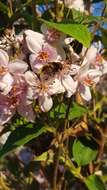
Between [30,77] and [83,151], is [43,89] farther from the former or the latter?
[83,151]

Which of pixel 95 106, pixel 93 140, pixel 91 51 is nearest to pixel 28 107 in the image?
pixel 91 51

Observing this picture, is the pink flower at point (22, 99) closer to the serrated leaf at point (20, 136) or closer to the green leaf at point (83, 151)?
the serrated leaf at point (20, 136)

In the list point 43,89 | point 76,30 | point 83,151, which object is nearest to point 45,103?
point 43,89

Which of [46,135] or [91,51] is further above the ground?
[91,51]

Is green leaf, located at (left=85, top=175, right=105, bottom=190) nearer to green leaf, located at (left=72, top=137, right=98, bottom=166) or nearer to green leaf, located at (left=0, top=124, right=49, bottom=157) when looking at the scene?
green leaf, located at (left=72, top=137, right=98, bottom=166)

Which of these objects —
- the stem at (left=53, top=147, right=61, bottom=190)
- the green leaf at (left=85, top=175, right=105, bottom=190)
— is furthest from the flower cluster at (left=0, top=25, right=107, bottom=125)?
the green leaf at (left=85, top=175, right=105, bottom=190)

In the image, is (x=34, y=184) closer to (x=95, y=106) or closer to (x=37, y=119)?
(x=95, y=106)
